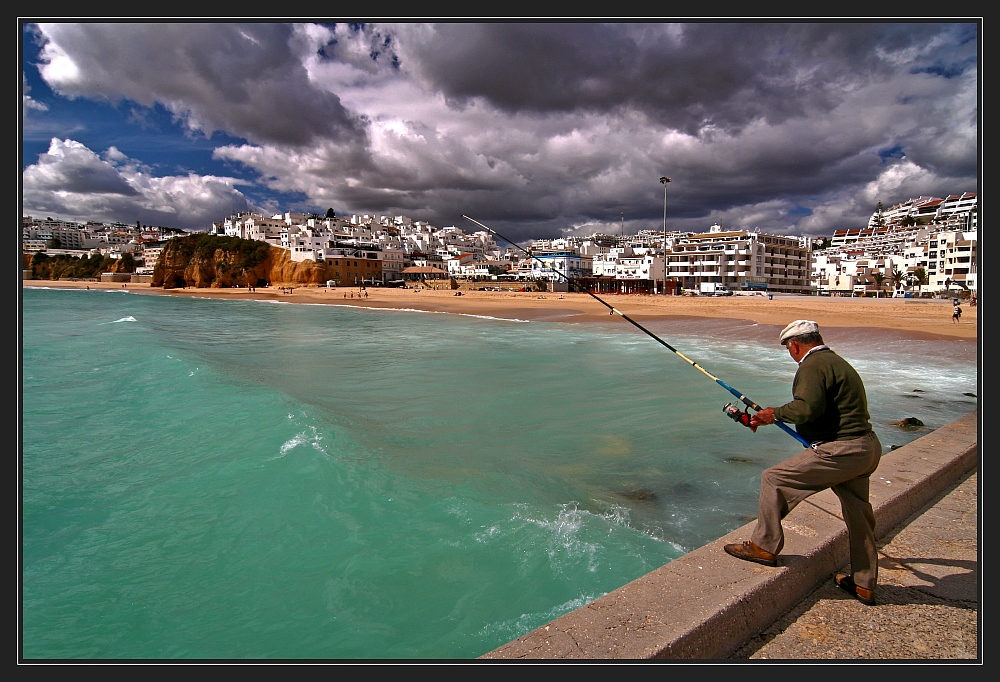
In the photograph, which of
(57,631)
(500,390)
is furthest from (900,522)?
(500,390)

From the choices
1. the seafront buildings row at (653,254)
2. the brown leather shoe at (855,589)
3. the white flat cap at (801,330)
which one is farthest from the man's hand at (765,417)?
the seafront buildings row at (653,254)

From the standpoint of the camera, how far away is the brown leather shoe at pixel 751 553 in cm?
295

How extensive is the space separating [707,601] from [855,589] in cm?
100

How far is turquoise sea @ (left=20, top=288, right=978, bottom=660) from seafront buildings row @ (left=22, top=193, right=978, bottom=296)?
23.2m

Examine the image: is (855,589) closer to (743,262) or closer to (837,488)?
(837,488)

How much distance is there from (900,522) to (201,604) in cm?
544

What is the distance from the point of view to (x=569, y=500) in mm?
5949

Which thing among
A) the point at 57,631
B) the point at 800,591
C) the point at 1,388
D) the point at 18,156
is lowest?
the point at 57,631

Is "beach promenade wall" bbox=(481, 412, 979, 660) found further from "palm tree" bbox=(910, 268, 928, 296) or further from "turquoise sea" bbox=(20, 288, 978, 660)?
"palm tree" bbox=(910, 268, 928, 296)

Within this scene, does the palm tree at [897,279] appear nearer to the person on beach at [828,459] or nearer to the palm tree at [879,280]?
the palm tree at [879,280]

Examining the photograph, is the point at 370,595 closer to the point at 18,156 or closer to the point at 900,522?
the point at 18,156

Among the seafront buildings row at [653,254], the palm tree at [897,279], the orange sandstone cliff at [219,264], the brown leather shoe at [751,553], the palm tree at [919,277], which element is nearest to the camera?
the brown leather shoe at [751,553]

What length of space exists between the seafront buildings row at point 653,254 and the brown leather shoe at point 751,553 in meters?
30.5

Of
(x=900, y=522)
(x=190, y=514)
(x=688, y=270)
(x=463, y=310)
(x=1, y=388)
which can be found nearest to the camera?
(x=1, y=388)
